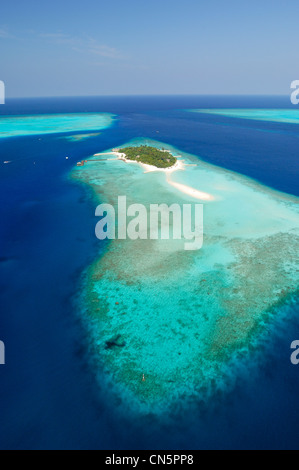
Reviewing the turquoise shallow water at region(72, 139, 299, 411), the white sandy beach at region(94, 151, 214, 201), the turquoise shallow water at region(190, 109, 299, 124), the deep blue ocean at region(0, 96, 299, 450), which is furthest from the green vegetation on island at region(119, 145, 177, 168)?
the turquoise shallow water at region(190, 109, 299, 124)

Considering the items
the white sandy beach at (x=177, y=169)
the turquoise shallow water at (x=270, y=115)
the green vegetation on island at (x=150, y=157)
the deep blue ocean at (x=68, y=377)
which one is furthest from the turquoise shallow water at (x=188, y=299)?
the turquoise shallow water at (x=270, y=115)

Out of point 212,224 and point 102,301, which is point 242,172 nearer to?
point 212,224

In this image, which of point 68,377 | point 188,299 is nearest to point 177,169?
point 188,299

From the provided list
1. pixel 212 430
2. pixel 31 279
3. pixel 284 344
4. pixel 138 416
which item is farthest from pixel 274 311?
pixel 31 279

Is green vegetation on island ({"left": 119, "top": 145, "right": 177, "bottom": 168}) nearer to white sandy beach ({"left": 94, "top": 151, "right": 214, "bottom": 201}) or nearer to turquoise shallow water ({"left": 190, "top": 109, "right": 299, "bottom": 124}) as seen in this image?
white sandy beach ({"left": 94, "top": 151, "right": 214, "bottom": 201})

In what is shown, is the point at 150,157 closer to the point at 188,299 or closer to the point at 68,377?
the point at 188,299

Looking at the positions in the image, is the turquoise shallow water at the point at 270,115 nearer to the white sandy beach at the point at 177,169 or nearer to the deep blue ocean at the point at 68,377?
the white sandy beach at the point at 177,169
